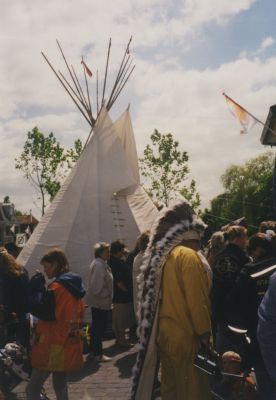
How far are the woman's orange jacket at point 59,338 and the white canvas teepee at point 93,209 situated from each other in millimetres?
7016

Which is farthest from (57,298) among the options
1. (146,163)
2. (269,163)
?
(269,163)

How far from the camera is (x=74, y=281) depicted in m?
5.61

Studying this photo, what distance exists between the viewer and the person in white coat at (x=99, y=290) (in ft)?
29.9

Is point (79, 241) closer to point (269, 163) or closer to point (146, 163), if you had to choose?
point (146, 163)

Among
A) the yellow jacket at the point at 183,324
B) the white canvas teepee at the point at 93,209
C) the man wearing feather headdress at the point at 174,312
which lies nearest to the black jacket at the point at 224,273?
the man wearing feather headdress at the point at 174,312

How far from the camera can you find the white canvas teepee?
12961 millimetres

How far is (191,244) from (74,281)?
53.3 inches

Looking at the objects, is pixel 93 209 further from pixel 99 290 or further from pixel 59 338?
pixel 59 338

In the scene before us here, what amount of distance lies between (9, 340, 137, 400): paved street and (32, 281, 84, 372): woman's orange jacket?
3.58 feet

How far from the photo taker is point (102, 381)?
7488mm

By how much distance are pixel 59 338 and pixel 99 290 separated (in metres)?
3.67

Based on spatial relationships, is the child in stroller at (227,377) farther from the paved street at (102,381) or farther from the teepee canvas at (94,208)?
the teepee canvas at (94,208)

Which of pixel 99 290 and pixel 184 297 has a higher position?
pixel 184 297

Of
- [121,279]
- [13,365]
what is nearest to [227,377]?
[13,365]
